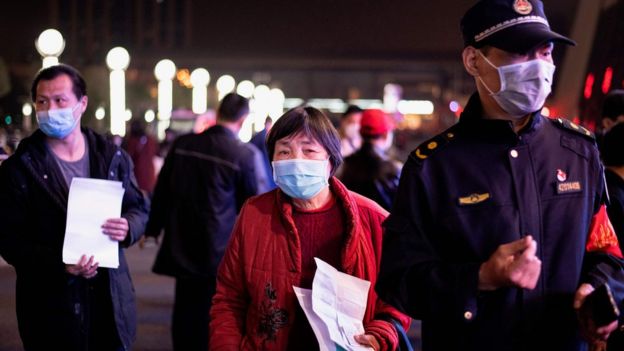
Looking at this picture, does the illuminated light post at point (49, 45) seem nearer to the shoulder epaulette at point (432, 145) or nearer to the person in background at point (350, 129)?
the person in background at point (350, 129)

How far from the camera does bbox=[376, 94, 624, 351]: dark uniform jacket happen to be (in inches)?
99.9

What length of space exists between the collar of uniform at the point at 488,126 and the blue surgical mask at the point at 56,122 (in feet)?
8.29

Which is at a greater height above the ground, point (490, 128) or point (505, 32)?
point (505, 32)

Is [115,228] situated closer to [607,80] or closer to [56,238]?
[56,238]

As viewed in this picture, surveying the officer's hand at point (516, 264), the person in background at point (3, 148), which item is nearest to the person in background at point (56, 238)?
the person in background at point (3, 148)

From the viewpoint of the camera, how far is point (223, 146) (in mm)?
6699

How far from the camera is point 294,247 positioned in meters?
3.33

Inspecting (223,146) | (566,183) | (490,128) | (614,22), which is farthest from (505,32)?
(614,22)

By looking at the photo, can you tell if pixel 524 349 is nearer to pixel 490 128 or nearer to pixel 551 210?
pixel 551 210

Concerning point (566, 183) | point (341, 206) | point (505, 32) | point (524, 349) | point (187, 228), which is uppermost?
point (505, 32)

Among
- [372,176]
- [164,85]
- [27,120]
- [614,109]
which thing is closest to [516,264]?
[372,176]

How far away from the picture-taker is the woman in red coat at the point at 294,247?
10.9 feet

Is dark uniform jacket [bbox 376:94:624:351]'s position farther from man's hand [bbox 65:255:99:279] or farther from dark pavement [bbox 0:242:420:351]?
dark pavement [bbox 0:242:420:351]

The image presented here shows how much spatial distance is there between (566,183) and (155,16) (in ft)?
Answer: 382
